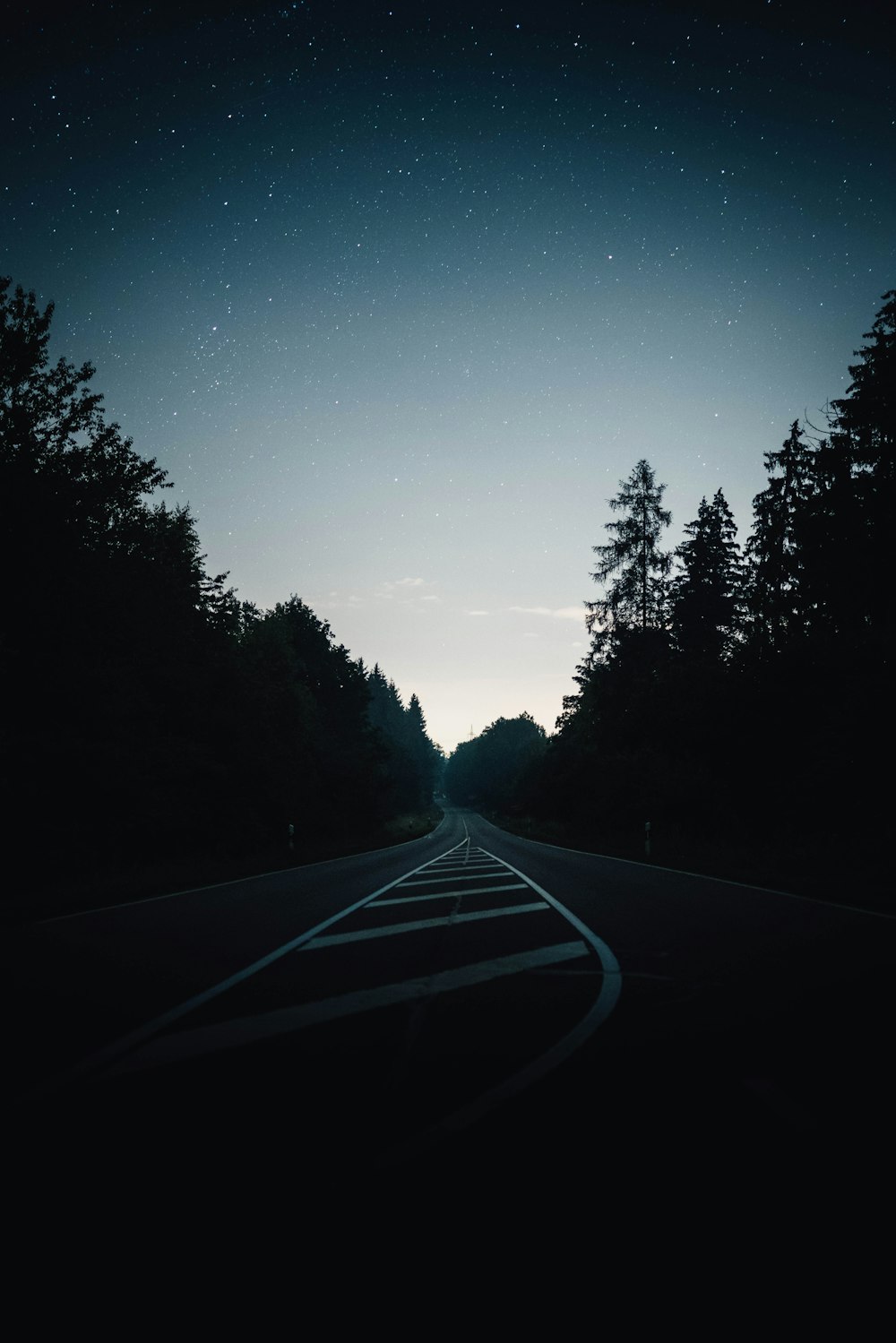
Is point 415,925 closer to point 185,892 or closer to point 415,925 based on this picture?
point 415,925

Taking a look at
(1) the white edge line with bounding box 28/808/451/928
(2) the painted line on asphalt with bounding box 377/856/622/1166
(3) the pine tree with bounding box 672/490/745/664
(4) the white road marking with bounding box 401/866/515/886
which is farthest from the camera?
(3) the pine tree with bounding box 672/490/745/664

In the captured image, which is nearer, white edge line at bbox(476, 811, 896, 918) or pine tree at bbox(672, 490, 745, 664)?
white edge line at bbox(476, 811, 896, 918)

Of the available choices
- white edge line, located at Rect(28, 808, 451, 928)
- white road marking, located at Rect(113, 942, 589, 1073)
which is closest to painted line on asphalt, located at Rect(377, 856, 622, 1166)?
white road marking, located at Rect(113, 942, 589, 1073)

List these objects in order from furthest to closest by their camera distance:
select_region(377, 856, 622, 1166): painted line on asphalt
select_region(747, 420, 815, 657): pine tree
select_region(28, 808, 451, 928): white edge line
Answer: select_region(747, 420, 815, 657): pine tree, select_region(28, 808, 451, 928): white edge line, select_region(377, 856, 622, 1166): painted line on asphalt

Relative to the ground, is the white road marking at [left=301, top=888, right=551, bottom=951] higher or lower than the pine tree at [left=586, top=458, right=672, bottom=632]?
lower

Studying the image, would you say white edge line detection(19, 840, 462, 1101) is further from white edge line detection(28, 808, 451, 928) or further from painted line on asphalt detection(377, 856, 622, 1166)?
white edge line detection(28, 808, 451, 928)

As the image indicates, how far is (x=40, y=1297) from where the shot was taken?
1.89 metres

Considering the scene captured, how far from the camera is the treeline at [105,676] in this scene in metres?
15.4

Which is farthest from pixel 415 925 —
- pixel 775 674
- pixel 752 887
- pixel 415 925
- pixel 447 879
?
pixel 775 674

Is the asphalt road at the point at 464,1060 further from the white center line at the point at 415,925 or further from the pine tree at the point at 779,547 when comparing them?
the pine tree at the point at 779,547

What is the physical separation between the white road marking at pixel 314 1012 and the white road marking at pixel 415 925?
1885 mm

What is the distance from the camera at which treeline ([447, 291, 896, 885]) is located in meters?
17.3

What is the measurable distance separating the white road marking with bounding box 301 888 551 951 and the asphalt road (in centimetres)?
11

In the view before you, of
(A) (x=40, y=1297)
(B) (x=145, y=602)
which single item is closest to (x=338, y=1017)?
(A) (x=40, y=1297)
